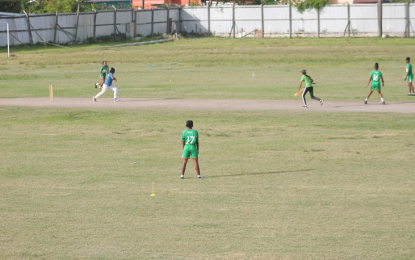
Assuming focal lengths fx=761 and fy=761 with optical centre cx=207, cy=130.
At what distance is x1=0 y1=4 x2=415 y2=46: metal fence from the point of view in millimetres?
75938

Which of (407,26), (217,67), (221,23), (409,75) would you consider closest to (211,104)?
(409,75)

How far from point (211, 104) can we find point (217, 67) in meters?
21.3

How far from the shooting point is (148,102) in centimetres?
3772

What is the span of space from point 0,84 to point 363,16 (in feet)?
142

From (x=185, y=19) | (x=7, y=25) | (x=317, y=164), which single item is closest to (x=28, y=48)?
(x=7, y=25)

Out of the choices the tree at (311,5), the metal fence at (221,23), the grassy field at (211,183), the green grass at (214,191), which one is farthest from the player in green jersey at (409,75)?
the tree at (311,5)

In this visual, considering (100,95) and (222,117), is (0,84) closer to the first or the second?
(100,95)

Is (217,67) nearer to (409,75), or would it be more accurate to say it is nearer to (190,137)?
(409,75)

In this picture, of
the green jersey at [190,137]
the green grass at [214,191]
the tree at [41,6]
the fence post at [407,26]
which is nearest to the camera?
the green grass at [214,191]

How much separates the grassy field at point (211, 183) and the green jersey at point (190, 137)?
1.10 meters

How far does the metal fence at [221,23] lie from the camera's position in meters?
75.9

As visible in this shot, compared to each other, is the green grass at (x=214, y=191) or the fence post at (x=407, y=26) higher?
the fence post at (x=407, y=26)

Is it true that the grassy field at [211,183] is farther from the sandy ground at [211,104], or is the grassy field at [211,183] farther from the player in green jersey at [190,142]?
the sandy ground at [211,104]

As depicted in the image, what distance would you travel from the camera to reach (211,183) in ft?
64.0
